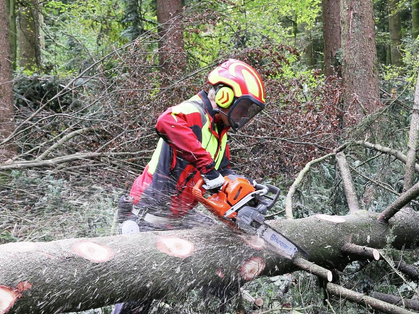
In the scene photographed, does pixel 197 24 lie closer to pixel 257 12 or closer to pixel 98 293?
pixel 257 12

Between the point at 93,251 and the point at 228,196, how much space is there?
2.88ft

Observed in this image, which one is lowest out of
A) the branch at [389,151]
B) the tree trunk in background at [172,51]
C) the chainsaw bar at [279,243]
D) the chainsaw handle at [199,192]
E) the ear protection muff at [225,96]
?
the chainsaw bar at [279,243]

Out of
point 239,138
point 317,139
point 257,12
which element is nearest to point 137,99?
point 239,138

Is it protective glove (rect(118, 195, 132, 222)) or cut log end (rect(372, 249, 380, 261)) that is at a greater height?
protective glove (rect(118, 195, 132, 222))

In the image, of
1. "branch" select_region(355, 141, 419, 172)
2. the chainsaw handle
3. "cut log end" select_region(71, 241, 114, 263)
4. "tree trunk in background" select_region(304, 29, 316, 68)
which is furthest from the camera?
"tree trunk in background" select_region(304, 29, 316, 68)

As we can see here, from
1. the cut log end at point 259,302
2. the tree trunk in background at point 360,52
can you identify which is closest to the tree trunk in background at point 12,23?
the tree trunk in background at point 360,52

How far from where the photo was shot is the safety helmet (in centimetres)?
309

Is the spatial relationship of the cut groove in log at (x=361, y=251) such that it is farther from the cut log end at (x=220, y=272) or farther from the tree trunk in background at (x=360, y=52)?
the tree trunk in background at (x=360, y=52)

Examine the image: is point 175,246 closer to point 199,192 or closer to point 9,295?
point 199,192

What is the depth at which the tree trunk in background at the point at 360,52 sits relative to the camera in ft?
22.5

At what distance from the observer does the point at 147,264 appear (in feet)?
7.82

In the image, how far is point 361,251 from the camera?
9.05 ft

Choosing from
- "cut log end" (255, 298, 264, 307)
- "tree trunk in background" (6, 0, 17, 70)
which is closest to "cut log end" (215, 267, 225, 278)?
"cut log end" (255, 298, 264, 307)

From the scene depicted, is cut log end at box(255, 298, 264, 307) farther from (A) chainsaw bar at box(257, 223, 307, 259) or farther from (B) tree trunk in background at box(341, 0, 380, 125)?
(B) tree trunk in background at box(341, 0, 380, 125)
